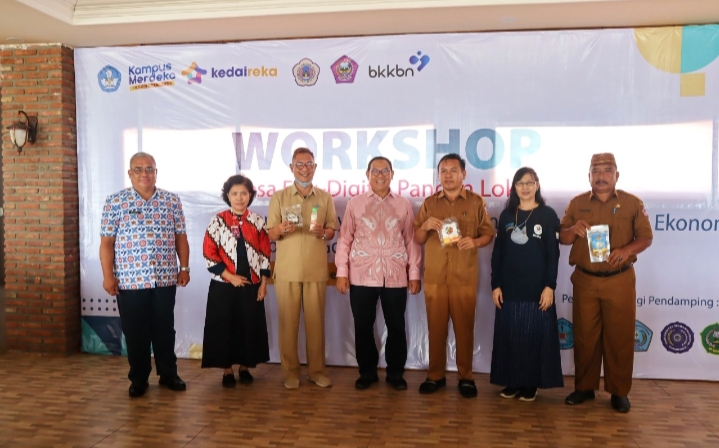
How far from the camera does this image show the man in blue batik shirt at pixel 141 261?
13.4 feet

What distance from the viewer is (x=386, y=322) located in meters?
4.36

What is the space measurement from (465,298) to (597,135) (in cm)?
173

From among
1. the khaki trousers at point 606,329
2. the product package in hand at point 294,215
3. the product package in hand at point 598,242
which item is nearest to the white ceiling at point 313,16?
the product package in hand at point 294,215

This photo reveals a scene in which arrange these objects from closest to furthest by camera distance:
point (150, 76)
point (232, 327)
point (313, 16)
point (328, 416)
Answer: point (328, 416)
point (232, 327)
point (313, 16)
point (150, 76)

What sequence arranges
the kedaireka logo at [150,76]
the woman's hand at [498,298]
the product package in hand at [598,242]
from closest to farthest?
the product package in hand at [598,242] < the woman's hand at [498,298] < the kedaireka logo at [150,76]

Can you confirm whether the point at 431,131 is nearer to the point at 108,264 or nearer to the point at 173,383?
the point at 108,264

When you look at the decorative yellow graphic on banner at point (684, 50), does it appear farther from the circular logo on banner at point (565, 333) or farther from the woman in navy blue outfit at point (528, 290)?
the circular logo on banner at point (565, 333)

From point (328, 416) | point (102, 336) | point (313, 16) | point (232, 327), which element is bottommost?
point (328, 416)

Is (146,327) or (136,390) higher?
(146,327)

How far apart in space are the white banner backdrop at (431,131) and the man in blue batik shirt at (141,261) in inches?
38.1

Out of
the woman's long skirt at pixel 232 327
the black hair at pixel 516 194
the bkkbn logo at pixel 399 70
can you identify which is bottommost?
the woman's long skirt at pixel 232 327

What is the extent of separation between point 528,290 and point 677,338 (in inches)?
62.0

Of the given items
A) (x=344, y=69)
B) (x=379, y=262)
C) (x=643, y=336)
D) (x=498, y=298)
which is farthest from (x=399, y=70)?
(x=643, y=336)

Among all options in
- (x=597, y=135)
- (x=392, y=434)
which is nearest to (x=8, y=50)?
(x=392, y=434)
